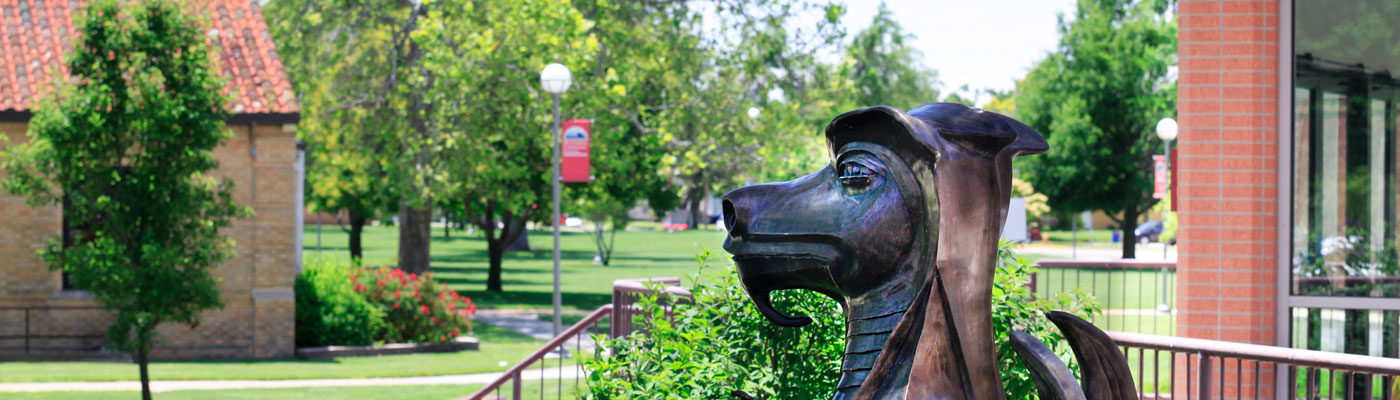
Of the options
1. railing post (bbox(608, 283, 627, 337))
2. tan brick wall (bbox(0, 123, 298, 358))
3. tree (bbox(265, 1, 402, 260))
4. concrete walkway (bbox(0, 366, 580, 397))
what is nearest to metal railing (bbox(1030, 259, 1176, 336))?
railing post (bbox(608, 283, 627, 337))

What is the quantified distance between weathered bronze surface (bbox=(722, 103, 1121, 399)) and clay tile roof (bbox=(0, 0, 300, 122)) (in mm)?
16097

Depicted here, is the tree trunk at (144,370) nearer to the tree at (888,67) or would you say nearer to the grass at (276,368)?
the grass at (276,368)

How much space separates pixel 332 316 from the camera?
19266mm

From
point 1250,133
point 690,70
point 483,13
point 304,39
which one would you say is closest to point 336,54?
point 304,39

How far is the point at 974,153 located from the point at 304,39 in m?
25.4

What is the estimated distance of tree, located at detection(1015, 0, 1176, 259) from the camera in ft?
144

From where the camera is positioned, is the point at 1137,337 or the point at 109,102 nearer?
the point at 1137,337

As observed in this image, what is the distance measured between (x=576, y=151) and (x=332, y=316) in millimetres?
4912

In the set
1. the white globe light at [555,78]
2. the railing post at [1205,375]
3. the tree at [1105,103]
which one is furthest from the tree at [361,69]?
the tree at [1105,103]

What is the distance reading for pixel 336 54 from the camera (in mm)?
26188

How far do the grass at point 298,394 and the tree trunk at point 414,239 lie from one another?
13681 millimetres

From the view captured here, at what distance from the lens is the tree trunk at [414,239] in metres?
28.0

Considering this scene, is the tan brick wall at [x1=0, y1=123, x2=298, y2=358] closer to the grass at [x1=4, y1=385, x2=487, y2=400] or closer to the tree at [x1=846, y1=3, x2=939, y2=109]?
the grass at [x1=4, y1=385, x2=487, y2=400]

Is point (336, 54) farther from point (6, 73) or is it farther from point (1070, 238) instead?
point (1070, 238)
